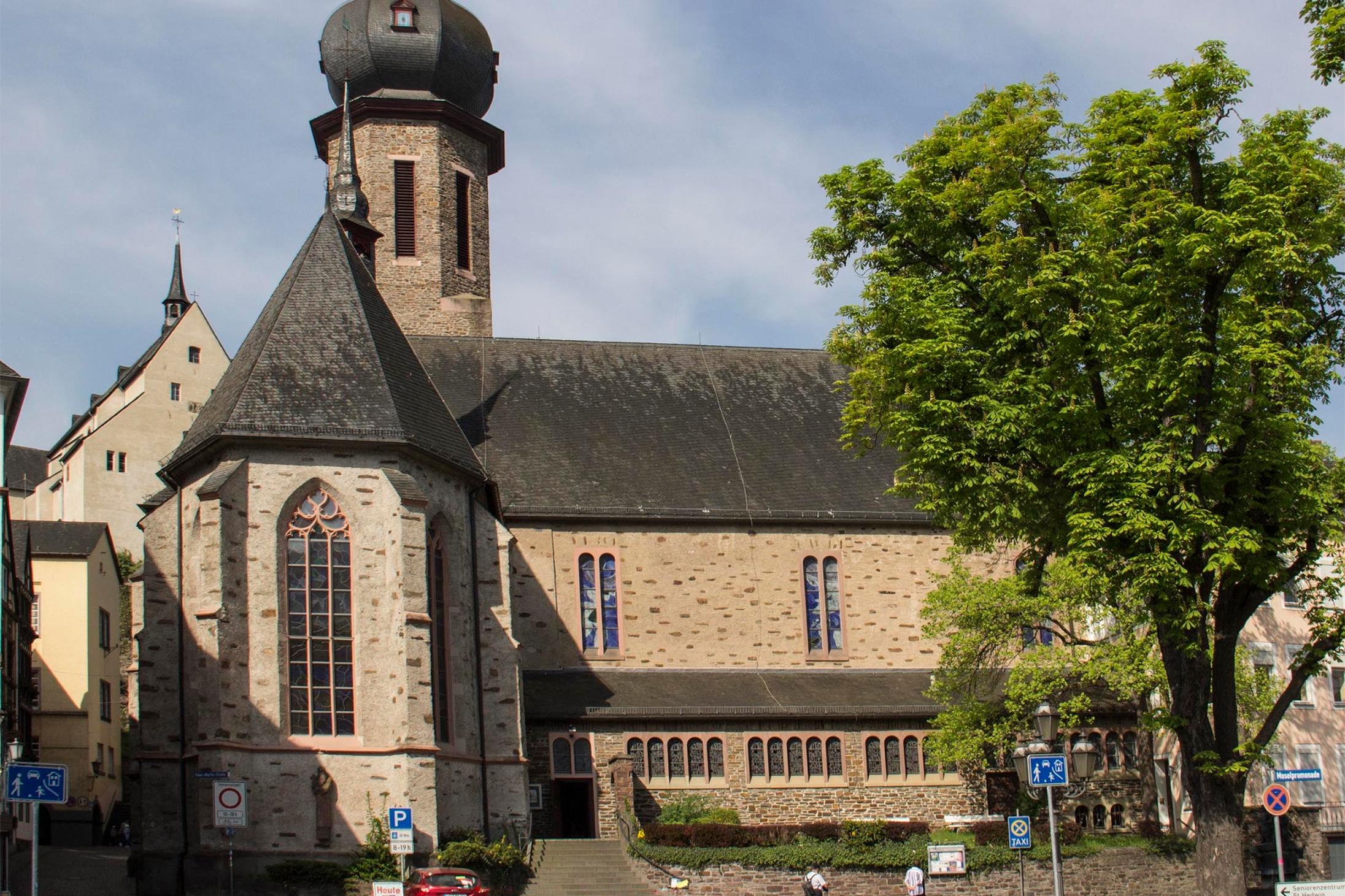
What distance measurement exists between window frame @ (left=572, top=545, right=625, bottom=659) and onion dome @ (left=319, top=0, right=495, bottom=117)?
593 inches

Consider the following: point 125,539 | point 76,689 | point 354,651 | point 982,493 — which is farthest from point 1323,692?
point 125,539

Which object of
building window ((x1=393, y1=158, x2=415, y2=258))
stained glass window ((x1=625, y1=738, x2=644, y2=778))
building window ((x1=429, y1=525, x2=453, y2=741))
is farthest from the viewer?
building window ((x1=393, y1=158, x2=415, y2=258))

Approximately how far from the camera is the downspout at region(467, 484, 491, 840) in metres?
29.7

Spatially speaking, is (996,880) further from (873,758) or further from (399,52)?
(399,52)

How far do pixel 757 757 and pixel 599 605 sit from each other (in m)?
4.94

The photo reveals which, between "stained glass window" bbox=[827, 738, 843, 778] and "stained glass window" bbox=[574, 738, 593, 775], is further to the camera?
"stained glass window" bbox=[827, 738, 843, 778]

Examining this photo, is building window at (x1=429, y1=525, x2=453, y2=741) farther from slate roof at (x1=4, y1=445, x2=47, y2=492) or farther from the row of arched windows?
slate roof at (x1=4, y1=445, x2=47, y2=492)

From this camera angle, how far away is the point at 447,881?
25.1m

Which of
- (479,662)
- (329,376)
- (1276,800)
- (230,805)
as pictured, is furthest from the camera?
(479,662)

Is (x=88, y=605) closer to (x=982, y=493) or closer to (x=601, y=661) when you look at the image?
(x=601, y=661)

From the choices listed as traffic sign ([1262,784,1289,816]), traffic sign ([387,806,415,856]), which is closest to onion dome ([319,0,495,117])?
traffic sign ([387,806,415,856])

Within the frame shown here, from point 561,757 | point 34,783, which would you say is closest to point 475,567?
point 561,757

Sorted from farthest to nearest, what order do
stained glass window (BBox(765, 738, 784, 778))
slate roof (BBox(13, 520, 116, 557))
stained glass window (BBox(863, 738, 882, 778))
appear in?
1. slate roof (BBox(13, 520, 116, 557))
2. stained glass window (BBox(863, 738, 882, 778))
3. stained glass window (BBox(765, 738, 784, 778))

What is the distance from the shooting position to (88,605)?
146 ft
